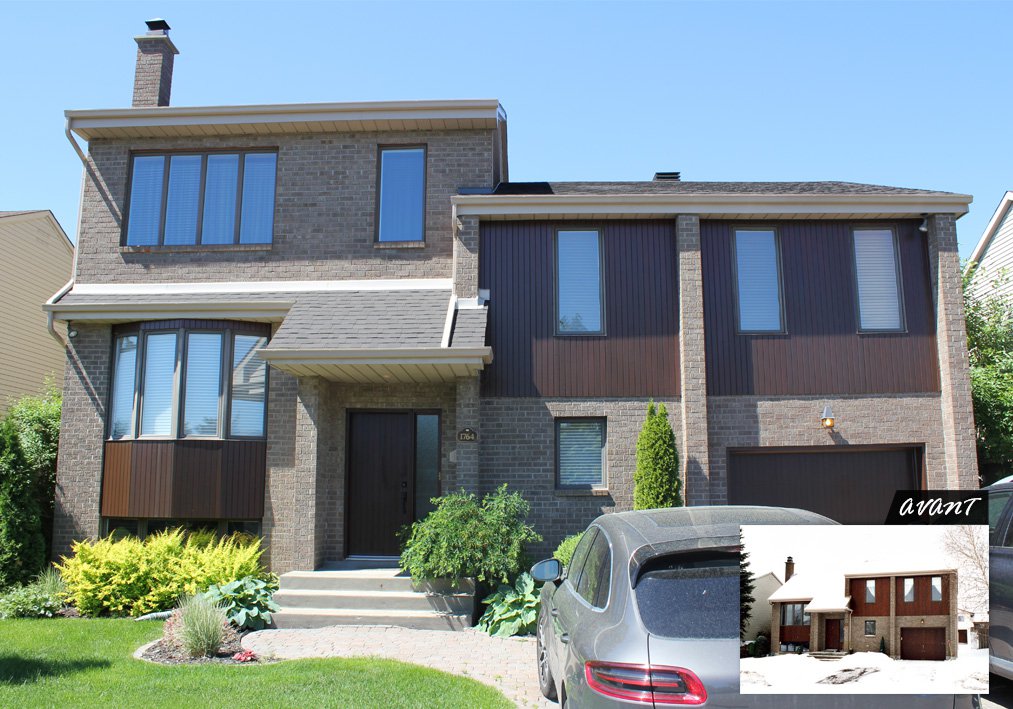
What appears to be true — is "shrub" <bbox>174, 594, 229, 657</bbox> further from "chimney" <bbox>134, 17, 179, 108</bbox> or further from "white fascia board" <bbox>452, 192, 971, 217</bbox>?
"chimney" <bbox>134, 17, 179, 108</bbox>

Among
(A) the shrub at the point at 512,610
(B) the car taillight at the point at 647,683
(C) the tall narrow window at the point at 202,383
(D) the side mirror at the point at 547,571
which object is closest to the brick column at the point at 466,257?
(C) the tall narrow window at the point at 202,383

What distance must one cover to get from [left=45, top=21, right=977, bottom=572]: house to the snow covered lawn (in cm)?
908

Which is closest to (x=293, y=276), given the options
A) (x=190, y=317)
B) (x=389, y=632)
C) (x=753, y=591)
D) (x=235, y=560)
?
(x=190, y=317)

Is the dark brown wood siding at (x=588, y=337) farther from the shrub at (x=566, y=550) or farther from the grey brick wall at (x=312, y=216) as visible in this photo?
the shrub at (x=566, y=550)

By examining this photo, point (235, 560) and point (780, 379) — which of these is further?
point (780, 379)

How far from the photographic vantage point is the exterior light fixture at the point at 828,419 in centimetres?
1144

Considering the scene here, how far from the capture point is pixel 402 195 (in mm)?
12719

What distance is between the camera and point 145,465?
38.4ft

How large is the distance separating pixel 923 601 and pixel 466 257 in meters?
10.2

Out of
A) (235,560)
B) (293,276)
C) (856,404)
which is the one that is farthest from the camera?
(293,276)

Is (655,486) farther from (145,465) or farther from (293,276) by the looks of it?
(145,465)

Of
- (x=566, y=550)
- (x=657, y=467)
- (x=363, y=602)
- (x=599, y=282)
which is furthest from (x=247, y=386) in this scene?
(x=657, y=467)

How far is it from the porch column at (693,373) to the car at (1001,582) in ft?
17.7

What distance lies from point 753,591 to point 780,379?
402 inches
